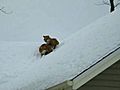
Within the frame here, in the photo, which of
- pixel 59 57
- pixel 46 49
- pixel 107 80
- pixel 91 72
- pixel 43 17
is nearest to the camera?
pixel 91 72

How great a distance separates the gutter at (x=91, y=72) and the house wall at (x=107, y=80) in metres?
0.29

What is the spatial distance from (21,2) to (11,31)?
2268 mm

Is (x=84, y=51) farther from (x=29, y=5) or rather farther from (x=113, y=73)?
(x=29, y=5)

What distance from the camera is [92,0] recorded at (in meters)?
21.7

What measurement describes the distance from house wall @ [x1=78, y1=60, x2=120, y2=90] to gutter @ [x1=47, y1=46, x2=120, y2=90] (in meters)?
0.29

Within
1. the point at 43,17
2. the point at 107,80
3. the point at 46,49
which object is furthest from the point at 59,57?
the point at 43,17

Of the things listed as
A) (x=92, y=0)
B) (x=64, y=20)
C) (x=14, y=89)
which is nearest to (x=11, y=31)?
(x=64, y=20)

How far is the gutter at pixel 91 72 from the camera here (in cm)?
377

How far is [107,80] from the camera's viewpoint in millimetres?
4461

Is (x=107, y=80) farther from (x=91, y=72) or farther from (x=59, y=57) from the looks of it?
(x=59, y=57)

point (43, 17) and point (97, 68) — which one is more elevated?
point (43, 17)

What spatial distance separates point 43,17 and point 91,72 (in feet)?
56.0

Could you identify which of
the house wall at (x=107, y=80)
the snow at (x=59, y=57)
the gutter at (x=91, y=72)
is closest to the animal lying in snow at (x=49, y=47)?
the snow at (x=59, y=57)

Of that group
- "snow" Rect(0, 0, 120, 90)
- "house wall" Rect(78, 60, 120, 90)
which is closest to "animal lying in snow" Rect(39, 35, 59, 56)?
"snow" Rect(0, 0, 120, 90)
